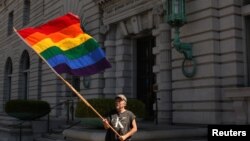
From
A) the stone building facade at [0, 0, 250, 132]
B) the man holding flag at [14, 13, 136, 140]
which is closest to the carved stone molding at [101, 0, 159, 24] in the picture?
the stone building facade at [0, 0, 250, 132]

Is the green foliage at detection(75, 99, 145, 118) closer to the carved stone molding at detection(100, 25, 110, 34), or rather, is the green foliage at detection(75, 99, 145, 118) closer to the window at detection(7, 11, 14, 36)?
the carved stone molding at detection(100, 25, 110, 34)

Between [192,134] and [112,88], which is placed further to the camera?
[112,88]

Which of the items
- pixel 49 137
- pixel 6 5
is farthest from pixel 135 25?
pixel 6 5

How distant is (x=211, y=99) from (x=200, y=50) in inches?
67.7

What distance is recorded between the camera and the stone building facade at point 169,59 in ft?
42.5

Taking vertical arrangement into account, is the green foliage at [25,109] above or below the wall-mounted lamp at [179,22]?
below

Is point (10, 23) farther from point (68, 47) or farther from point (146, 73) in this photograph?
point (68, 47)

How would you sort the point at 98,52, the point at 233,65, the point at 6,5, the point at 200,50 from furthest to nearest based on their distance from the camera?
Result: the point at 6,5
the point at 200,50
the point at 233,65
the point at 98,52

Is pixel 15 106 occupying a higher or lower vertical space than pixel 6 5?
lower

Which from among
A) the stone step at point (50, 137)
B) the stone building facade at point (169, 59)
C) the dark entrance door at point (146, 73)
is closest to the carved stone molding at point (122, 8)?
the stone building facade at point (169, 59)

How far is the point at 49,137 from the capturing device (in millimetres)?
16516

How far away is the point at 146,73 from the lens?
18609 millimetres

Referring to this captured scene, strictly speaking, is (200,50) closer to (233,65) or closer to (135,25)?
(233,65)

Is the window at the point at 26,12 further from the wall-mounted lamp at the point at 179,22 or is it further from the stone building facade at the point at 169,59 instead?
the wall-mounted lamp at the point at 179,22
